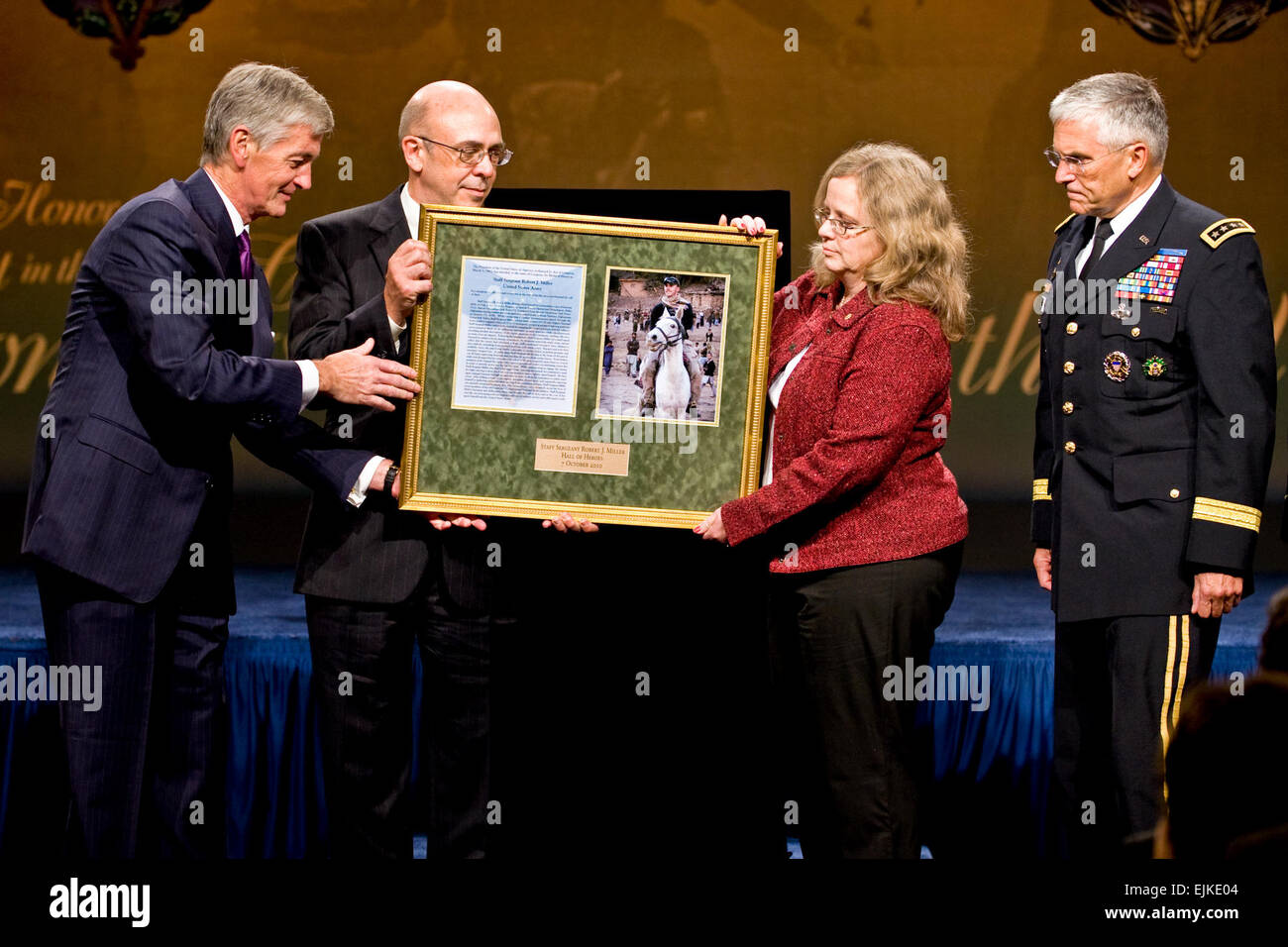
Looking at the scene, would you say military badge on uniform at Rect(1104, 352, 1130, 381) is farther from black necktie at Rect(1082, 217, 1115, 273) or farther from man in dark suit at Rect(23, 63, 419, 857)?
man in dark suit at Rect(23, 63, 419, 857)

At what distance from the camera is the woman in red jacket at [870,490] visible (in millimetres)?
2467

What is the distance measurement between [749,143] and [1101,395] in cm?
244

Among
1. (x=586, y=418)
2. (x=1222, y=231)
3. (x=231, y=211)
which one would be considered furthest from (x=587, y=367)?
(x=1222, y=231)

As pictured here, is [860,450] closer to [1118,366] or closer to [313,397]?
[1118,366]

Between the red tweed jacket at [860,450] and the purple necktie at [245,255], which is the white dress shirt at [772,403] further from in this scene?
the purple necktie at [245,255]

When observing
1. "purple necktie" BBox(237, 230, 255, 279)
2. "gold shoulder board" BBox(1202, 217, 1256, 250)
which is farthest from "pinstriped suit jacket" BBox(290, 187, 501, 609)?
"gold shoulder board" BBox(1202, 217, 1256, 250)

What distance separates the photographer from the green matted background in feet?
8.23

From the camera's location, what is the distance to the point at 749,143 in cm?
473

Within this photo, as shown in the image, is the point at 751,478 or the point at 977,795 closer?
the point at 751,478

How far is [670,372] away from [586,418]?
0.18 meters

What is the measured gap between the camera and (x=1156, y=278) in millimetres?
2525
